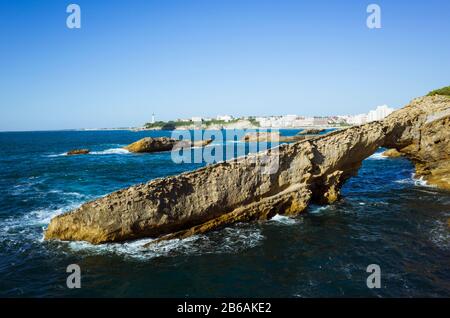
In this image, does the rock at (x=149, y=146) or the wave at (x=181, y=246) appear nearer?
the wave at (x=181, y=246)

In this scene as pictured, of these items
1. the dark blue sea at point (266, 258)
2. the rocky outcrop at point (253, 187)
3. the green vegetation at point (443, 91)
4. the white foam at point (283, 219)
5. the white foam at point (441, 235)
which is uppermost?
the green vegetation at point (443, 91)

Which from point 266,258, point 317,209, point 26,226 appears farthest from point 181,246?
point 26,226

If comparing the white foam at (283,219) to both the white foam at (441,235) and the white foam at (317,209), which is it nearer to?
the white foam at (317,209)

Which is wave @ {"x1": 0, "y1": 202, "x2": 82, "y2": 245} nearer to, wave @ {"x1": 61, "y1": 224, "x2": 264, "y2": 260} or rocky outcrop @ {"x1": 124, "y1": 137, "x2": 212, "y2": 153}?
wave @ {"x1": 61, "y1": 224, "x2": 264, "y2": 260}

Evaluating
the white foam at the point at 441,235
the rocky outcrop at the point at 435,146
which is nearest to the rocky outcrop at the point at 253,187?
the rocky outcrop at the point at 435,146

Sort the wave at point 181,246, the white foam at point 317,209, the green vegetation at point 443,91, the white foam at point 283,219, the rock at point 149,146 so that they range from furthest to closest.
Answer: the rock at point 149,146 < the green vegetation at point 443,91 < the white foam at point 317,209 < the white foam at point 283,219 < the wave at point 181,246

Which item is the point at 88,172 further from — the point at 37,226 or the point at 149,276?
the point at 149,276

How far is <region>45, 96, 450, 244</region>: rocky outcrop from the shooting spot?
16891 millimetres

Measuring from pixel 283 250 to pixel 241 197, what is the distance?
4.97 m

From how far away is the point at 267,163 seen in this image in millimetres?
20891

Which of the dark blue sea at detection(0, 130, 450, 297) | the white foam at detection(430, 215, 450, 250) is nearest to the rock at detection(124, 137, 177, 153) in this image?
the dark blue sea at detection(0, 130, 450, 297)

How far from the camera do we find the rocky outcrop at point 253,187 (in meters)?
16.9

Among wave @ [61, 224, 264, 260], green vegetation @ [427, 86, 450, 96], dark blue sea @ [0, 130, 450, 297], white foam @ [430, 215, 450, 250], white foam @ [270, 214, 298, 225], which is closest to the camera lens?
dark blue sea @ [0, 130, 450, 297]
